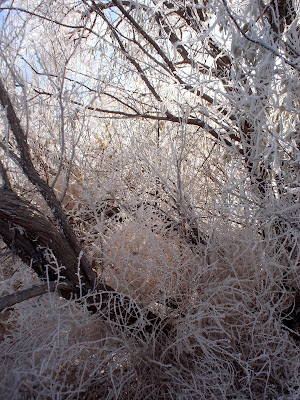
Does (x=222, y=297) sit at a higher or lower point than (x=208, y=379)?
higher

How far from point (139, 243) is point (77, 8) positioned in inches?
94.3

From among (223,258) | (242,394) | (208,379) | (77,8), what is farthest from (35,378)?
(77,8)

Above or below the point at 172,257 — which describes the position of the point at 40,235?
above

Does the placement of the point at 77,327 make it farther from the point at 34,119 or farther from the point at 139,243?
the point at 34,119

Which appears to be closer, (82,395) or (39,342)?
(82,395)

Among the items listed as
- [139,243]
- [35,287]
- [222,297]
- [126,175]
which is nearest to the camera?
[35,287]

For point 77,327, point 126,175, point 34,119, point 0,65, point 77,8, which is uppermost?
point 77,8

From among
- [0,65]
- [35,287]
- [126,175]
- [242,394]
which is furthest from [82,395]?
[0,65]

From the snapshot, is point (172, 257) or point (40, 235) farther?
point (172, 257)

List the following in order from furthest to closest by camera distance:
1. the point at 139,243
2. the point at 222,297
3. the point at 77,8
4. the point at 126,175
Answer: the point at 77,8, the point at 126,175, the point at 139,243, the point at 222,297

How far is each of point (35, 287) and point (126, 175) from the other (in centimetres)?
140

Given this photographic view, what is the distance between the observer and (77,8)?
144 inches

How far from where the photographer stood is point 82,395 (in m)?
2.21

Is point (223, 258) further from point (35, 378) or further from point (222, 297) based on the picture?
point (35, 378)
